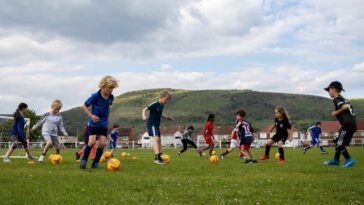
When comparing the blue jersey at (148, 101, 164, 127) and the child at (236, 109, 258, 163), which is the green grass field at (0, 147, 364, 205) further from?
the child at (236, 109, 258, 163)

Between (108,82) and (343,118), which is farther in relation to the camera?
(343,118)

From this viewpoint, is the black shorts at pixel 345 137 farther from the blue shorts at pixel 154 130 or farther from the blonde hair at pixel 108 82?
the blonde hair at pixel 108 82

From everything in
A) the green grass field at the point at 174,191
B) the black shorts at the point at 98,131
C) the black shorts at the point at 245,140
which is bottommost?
the green grass field at the point at 174,191

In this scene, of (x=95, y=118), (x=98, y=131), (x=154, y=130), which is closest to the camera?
(x=95, y=118)

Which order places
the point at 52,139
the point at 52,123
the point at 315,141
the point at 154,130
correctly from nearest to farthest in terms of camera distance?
the point at 154,130 → the point at 52,123 → the point at 52,139 → the point at 315,141

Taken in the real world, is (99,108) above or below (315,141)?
above

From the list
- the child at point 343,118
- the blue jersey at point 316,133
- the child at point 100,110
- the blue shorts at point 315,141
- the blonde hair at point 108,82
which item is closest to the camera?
the child at point 100,110

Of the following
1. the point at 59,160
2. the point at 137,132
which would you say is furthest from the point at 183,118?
the point at 59,160

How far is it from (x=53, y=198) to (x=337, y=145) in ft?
31.2

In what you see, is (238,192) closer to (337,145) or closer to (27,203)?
(27,203)

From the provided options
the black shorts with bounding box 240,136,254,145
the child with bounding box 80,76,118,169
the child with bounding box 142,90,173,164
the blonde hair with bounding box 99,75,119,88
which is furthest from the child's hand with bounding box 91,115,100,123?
the black shorts with bounding box 240,136,254,145

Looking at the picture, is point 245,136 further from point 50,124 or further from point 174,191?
point 174,191

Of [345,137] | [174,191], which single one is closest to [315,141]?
[345,137]

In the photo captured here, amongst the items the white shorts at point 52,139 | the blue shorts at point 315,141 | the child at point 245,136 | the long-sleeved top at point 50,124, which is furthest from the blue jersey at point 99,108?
the blue shorts at point 315,141
